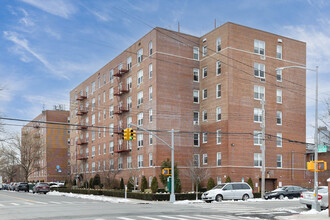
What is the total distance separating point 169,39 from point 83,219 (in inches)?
1479

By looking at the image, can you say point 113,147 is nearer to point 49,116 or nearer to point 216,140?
point 216,140

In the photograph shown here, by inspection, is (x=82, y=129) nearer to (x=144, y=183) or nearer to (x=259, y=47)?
(x=144, y=183)

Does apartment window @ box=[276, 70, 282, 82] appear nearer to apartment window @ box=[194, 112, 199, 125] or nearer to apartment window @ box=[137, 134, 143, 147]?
apartment window @ box=[194, 112, 199, 125]

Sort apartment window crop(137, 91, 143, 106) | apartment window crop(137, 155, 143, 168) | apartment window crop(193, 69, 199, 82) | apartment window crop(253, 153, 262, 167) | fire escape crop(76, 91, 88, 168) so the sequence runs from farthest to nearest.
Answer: fire escape crop(76, 91, 88, 168) < apartment window crop(137, 91, 143, 106) < apartment window crop(193, 69, 199, 82) < apartment window crop(137, 155, 143, 168) < apartment window crop(253, 153, 262, 167)

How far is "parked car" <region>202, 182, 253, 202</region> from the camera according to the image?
120 feet

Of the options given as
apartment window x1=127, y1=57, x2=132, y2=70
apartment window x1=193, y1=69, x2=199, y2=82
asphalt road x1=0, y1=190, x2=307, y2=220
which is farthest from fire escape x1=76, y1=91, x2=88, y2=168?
asphalt road x1=0, y1=190, x2=307, y2=220

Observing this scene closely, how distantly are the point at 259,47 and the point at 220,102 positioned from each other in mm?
9164

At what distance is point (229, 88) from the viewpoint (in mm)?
50312

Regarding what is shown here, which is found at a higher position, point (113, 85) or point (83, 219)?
point (113, 85)

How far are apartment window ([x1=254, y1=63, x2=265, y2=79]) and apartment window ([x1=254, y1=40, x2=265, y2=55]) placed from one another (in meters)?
1.70

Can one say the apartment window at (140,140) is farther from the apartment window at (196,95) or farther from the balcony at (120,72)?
the balcony at (120,72)

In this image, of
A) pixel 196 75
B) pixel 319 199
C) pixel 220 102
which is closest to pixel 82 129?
pixel 196 75

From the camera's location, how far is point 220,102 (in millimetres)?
51344

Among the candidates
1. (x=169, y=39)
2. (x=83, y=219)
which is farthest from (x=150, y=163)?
(x=83, y=219)
